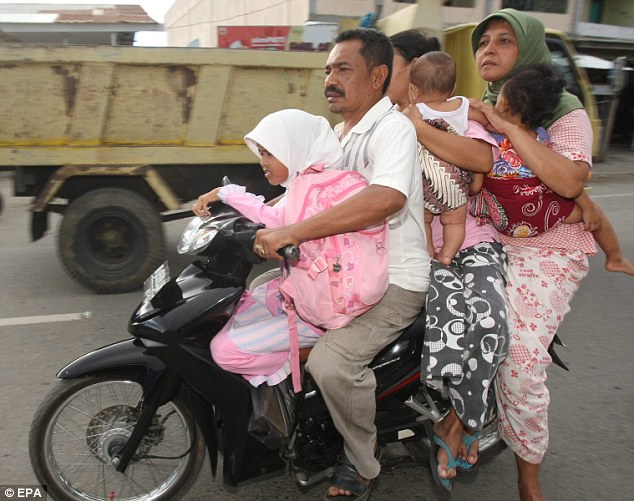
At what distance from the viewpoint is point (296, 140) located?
188 centimetres

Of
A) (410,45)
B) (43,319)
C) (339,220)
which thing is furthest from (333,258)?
(43,319)

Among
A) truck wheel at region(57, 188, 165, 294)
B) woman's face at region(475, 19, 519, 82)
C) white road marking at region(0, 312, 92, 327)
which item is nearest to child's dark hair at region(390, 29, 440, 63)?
woman's face at region(475, 19, 519, 82)

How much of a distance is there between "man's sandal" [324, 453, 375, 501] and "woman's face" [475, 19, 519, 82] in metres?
1.65

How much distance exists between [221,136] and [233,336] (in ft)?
10.6

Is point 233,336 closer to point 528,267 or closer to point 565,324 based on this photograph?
point 528,267

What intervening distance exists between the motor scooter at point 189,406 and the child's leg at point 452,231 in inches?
9.7

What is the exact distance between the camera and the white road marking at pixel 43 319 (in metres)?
4.22

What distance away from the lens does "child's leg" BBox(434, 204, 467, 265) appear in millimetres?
2219

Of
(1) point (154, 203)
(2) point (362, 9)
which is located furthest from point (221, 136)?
(2) point (362, 9)

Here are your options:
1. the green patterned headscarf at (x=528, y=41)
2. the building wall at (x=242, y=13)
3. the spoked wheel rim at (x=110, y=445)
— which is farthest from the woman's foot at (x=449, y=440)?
the building wall at (x=242, y=13)

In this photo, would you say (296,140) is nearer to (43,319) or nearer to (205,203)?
(205,203)

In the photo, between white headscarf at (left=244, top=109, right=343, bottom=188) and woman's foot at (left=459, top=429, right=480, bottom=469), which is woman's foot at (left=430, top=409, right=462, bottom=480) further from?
white headscarf at (left=244, top=109, right=343, bottom=188)

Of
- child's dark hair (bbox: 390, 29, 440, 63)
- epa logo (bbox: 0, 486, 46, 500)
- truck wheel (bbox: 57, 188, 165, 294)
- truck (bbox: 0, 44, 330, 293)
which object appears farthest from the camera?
truck wheel (bbox: 57, 188, 165, 294)

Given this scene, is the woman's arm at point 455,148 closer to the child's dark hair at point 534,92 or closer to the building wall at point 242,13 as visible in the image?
the child's dark hair at point 534,92
